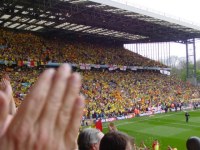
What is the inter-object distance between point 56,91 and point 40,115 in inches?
4.0

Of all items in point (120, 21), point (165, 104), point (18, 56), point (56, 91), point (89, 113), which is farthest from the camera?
point (165, 104)

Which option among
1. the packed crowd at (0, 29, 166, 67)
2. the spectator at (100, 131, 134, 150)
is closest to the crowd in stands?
the packed crowd at (0, 29, 166, 67)

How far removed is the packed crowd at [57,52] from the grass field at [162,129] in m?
11.1

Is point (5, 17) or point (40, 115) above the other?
point (5, 17)

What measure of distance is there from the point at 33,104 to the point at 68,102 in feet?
0.42

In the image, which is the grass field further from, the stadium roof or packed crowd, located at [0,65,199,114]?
the stadium roof

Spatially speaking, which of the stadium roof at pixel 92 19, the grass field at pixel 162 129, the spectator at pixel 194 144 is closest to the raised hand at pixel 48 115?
the spectator at pixel 194 144

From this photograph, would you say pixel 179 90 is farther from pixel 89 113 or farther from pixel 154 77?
pixel 89 113

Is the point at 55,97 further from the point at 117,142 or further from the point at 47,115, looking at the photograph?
the point at 117,142

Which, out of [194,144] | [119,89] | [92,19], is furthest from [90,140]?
[119,89]

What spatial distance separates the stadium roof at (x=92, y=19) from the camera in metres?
27.8

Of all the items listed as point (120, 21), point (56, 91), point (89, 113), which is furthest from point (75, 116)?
point (120, 21)

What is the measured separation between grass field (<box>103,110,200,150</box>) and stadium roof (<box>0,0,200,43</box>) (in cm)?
1019

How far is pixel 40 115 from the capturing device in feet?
3.75
